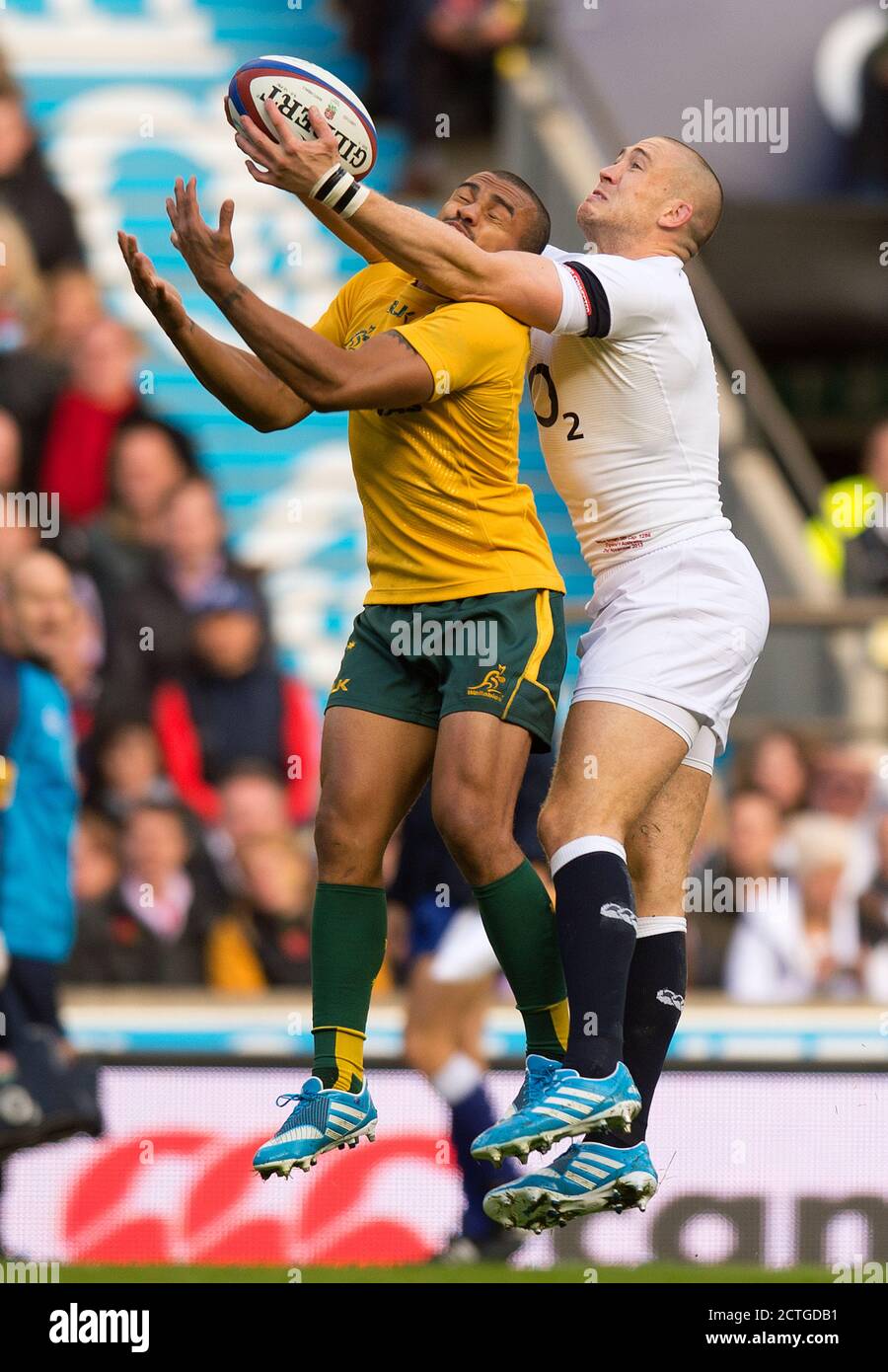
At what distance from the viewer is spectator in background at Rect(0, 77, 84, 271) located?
39.0ft

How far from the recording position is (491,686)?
209 inches

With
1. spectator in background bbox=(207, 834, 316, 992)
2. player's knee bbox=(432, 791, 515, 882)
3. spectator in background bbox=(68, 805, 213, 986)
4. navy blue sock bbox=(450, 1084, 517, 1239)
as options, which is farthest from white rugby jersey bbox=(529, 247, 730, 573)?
spectator in background bbox=(68, 805, 213, 986)

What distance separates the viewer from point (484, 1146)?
5.03m

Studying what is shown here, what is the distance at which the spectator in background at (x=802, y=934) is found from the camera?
8977 mm

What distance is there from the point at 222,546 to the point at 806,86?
19.4 feet

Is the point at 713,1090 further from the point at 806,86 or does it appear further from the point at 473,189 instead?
the point at 806,86

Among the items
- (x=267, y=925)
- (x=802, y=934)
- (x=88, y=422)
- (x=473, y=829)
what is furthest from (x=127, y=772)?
(x=473, y=829)

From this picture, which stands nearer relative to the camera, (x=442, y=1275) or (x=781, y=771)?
(x=442, y=1275)

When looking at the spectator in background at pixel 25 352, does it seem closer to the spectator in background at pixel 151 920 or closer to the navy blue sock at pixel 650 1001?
the spectator in background at pixel 151 920

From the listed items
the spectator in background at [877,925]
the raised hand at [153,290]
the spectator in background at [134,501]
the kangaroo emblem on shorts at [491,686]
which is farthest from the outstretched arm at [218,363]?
the spectator in background at [134,501]

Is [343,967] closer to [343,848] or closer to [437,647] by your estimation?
[343,848]

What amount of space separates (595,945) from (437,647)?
2.69ft

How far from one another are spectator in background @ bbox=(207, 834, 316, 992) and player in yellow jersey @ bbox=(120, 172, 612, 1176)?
416cm
